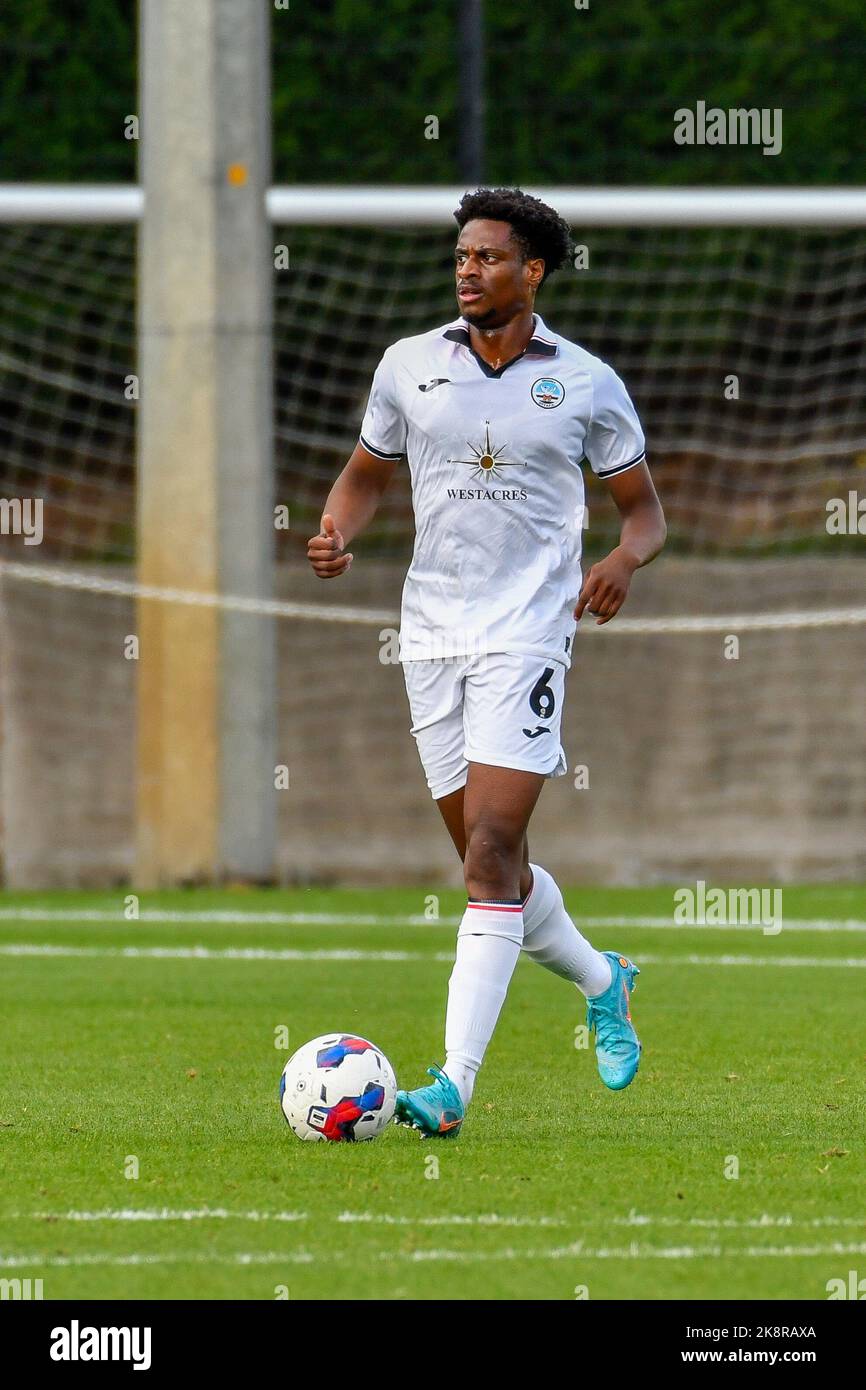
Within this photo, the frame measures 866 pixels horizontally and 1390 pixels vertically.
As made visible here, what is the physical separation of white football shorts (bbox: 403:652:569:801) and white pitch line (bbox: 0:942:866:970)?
3.77m

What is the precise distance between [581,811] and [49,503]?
444cm

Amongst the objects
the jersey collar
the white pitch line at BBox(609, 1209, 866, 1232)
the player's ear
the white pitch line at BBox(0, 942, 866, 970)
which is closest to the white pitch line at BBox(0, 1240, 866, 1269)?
the white pitch line at BBox(609, 1209, 866, 1232)

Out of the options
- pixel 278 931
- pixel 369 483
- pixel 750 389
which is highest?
pixel 750 389

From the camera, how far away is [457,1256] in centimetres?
429

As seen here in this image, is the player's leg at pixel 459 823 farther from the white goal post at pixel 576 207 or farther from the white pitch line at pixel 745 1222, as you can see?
the white goal post at pixel 576 207

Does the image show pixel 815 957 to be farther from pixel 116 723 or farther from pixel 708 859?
pixel 116 723

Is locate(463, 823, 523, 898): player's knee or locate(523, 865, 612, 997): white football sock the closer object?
locate(463, 823, 523, 898): player's knee

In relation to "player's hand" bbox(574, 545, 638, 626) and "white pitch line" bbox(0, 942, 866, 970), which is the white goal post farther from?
"player's hand" bbox(574, 545, 638, 626)

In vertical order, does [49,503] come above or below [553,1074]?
above

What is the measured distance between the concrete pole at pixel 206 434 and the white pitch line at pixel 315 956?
2.82 m

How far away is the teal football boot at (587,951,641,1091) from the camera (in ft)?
20.3

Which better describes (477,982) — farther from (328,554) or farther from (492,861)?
(328,554)
